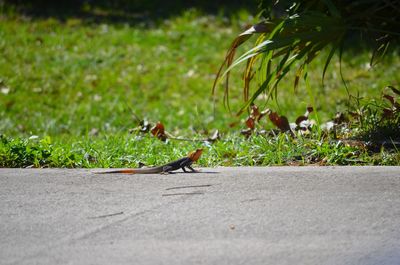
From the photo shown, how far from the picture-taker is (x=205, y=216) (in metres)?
3.57

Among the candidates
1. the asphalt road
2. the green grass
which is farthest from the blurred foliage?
the green grass

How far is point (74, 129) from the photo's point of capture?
25.5 ft

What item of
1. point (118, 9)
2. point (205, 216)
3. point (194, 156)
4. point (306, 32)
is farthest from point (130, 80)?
point (205, 216)

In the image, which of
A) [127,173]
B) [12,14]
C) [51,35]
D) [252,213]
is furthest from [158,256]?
[12,14]

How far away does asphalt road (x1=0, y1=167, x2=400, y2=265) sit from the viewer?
3.16 m

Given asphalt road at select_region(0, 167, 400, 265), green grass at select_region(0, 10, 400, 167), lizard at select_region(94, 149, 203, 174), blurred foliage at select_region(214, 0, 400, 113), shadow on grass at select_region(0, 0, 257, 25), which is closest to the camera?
asphalt road at select_region(0, 167, 400, 265)

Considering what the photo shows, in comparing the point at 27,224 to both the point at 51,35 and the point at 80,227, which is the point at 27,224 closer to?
the point at 80,227

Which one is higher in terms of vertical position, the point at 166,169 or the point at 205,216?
the point at 166,169

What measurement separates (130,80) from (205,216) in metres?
5.53

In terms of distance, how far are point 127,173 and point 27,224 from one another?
864 mm

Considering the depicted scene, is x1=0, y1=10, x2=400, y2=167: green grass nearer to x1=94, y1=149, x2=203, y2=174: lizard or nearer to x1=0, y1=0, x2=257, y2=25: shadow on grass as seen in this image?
x1=0, y1=0, x2=257, y2=25: shadow on grass

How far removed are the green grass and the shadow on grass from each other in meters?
0.20

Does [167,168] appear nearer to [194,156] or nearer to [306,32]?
[194,156]

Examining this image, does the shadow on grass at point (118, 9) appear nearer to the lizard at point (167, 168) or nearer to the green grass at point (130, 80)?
the green grass at point (130, 80)
